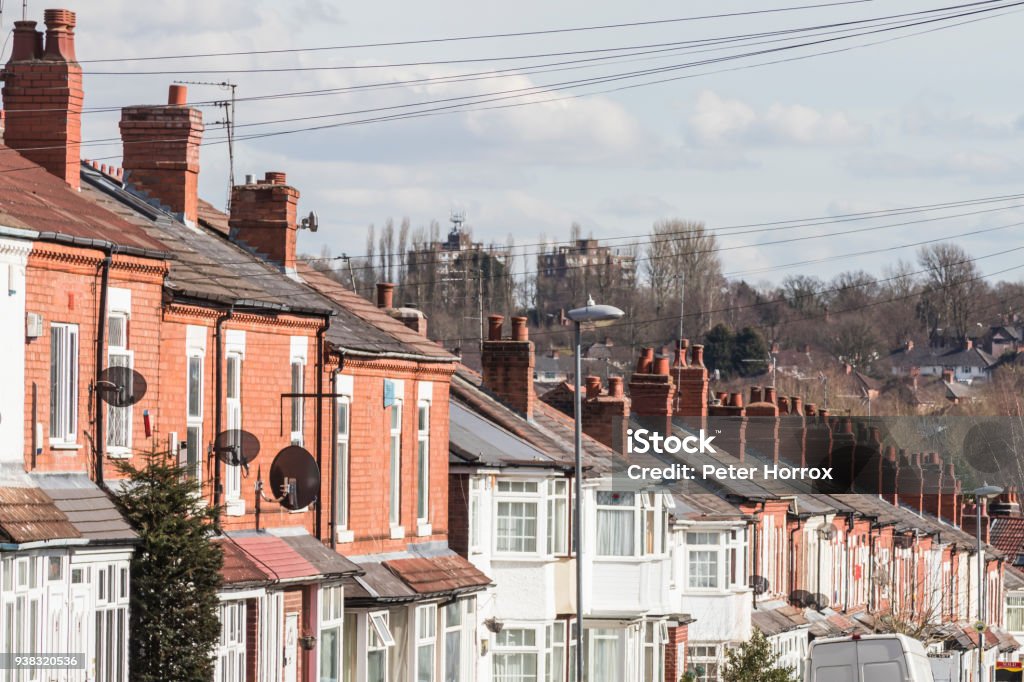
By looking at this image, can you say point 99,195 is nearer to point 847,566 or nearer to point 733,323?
point 847,566

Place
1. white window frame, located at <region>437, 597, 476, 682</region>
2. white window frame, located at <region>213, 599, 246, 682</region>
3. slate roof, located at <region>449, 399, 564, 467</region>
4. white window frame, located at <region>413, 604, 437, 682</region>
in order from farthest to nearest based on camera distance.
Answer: slate roof, located at <region>449, 399, 564, 467</region>
white window frame, located at <region>437, 597, 476, 682</region>
white window frame, located at <region>413, 604, 437, 682</region>
white window frame, located at <region>213, 599, 246, 682</region>

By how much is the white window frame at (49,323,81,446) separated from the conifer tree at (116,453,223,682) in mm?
751

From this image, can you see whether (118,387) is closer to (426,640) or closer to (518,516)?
(426,640)

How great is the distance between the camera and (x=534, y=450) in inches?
1540

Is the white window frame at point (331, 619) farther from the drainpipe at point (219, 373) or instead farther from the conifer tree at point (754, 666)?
the conifer tree at point (754, 666)

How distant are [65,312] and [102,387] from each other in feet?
3.39

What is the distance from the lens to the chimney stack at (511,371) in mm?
42500

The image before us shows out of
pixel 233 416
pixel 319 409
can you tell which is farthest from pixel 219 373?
pixel 319 409

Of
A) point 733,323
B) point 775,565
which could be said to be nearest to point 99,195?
point 775,565

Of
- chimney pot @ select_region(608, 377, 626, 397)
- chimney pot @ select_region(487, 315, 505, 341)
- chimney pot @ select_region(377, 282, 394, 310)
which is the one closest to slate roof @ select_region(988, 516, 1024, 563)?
chimney pot @ select_region(608, 377, 626, 397)

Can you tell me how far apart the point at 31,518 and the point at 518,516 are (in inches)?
725

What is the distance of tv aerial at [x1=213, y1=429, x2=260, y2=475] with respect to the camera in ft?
87.2

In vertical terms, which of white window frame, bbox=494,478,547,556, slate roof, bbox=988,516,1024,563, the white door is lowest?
slate roof, bbox=988,516,1024,563

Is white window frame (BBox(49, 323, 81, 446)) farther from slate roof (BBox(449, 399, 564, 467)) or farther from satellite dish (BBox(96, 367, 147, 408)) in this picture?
slate roof (BBox(449, 399, 564, 467))
